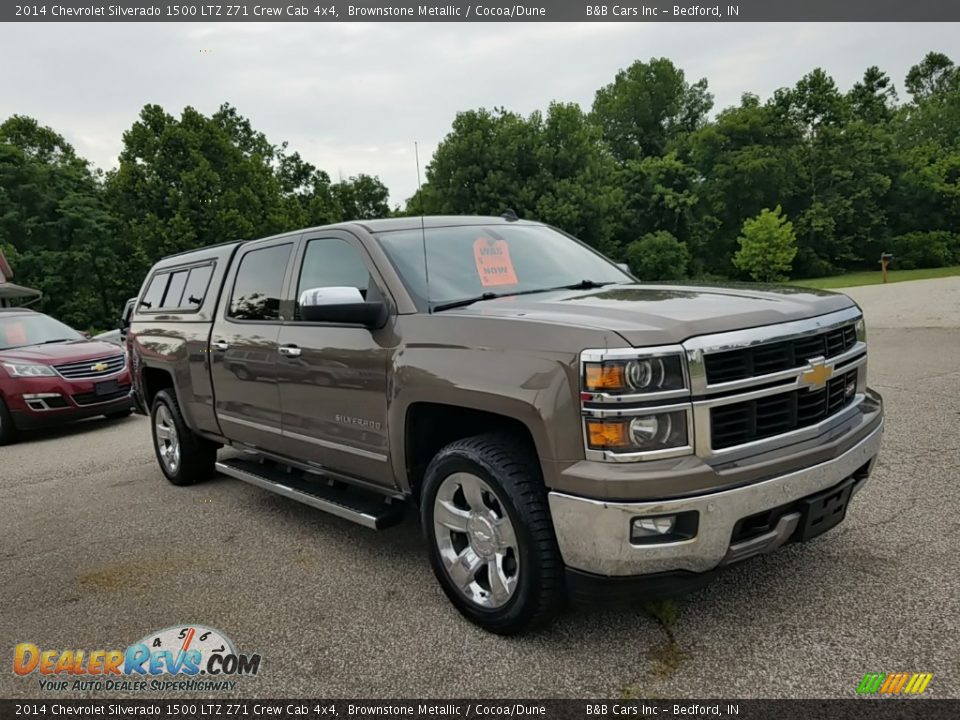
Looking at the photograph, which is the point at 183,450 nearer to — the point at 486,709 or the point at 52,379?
the point at 486,709

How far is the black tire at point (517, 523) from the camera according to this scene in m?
2.81

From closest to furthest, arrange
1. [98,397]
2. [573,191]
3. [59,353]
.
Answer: [98,397]
[59,353]
[573,191]

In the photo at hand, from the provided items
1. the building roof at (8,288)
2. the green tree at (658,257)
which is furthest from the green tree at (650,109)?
the building roof at (8,288)

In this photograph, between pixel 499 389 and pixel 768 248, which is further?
pixel 768 248

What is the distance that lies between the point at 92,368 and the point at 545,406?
8.74 m

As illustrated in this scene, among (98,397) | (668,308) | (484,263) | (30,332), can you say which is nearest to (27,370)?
(98,397)

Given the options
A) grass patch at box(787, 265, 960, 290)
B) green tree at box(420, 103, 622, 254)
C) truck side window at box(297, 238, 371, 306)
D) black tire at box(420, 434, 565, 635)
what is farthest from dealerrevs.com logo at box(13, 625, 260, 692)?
green tree at box(420, 103, 622, 254)

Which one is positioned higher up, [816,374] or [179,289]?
[179,289]

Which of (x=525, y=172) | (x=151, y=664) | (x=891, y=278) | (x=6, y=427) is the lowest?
(x=891, y=278)

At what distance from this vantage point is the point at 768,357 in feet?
9.16

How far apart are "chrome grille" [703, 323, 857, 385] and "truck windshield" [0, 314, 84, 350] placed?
10230 millimetres

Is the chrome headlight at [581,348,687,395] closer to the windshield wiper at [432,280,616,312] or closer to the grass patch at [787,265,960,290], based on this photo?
the windshield wiper at [432,280,616,312]

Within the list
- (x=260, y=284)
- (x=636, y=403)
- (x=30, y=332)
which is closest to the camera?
(x=636, y=403)

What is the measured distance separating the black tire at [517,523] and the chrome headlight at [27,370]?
26.2 feet
